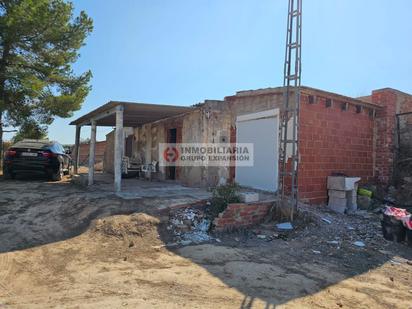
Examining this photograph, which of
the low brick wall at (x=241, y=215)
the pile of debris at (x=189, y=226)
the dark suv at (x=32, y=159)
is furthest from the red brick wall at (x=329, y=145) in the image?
the dark suv at (x=32, y=159)

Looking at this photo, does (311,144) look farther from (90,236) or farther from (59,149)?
(59,149)

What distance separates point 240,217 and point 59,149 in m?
8.48

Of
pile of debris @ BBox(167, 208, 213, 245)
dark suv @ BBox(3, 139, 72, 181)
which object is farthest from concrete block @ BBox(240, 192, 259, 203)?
dark suv @ BBox(3, 139, 72, 181)

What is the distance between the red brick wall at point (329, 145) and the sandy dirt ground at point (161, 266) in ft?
6.62

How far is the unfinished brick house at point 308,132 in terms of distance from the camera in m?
9.06

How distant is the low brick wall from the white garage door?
5.72 feet

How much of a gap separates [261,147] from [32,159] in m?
7.75

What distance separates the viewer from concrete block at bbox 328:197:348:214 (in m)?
9.06

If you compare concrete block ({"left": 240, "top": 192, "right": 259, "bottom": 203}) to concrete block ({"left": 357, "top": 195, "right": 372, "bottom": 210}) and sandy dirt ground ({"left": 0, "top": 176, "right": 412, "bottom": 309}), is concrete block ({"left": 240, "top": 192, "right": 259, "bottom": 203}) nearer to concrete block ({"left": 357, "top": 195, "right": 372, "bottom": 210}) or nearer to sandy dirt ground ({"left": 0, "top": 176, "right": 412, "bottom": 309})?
sandy dirt ground ({"left": 0, "top": 176, "right": 412, "bottom": 309})

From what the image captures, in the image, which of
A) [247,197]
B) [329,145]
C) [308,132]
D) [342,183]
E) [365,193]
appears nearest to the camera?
[247,197]

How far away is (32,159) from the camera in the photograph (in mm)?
11297

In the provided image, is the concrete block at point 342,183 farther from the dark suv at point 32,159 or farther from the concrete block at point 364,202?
the dark suv at point 32,159
